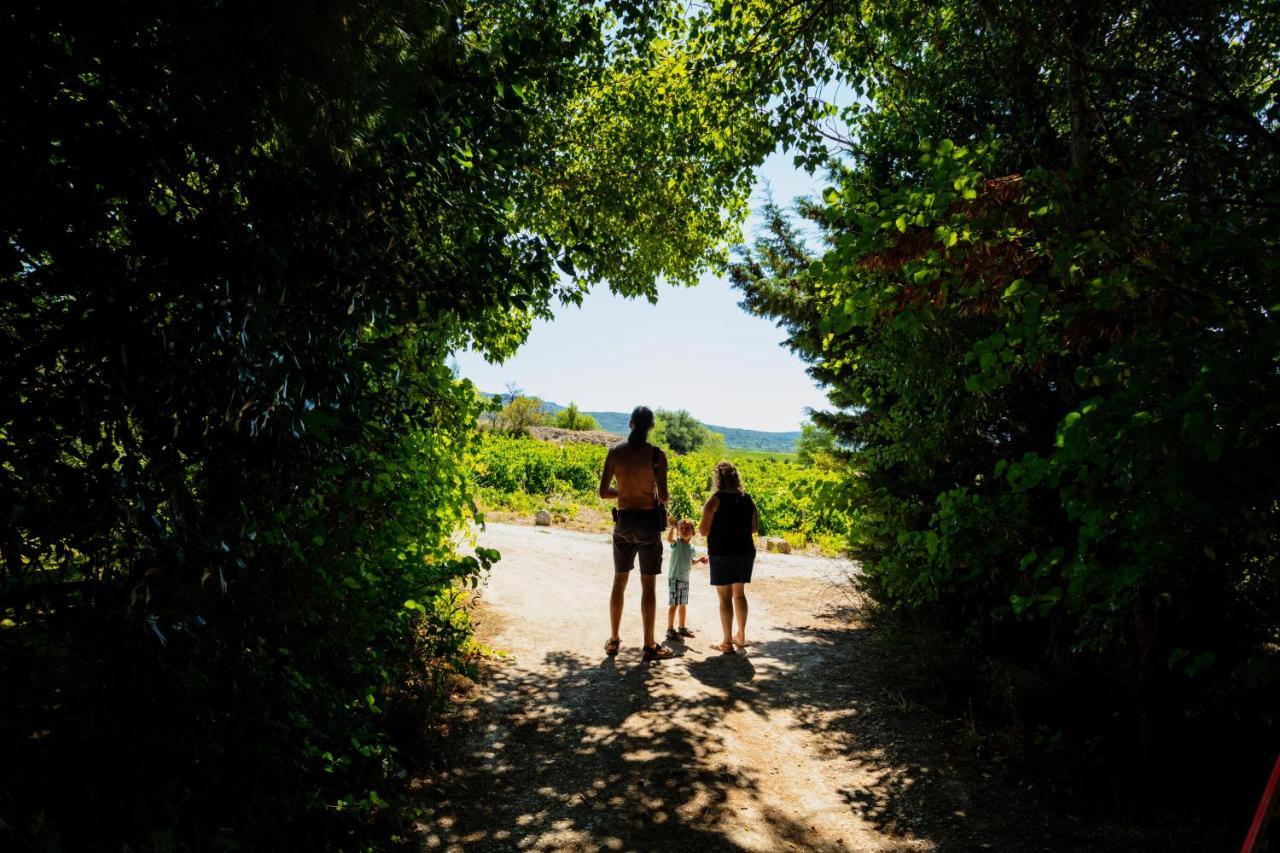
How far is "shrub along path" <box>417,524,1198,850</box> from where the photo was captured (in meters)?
3.59

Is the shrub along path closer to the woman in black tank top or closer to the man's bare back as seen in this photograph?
the woman in black tank top

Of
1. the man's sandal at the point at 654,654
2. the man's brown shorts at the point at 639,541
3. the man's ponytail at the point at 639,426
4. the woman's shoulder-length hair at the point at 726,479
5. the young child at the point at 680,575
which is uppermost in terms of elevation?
the man's ponytail at the point at 639,426

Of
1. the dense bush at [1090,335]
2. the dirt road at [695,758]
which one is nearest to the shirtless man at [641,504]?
the dirt road at [695,758]

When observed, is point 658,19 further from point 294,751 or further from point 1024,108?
point 294,751

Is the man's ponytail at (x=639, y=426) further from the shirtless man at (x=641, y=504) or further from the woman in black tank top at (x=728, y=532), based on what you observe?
the woman in black tank top at (x=728, y=532)

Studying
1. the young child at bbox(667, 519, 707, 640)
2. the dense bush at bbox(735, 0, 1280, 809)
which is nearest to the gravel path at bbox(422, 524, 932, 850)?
the young child at bbox(667, 519, 707, 640)

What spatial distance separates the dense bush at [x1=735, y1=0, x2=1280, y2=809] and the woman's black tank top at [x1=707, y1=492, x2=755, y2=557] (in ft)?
4.66

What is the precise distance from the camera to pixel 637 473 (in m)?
5.98

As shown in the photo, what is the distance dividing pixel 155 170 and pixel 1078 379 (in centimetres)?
324

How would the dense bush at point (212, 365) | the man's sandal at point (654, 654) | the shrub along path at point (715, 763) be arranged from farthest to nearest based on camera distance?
1. the man's sandal at point (654, 654)
2. the shrub along path at point (715, 763)
3. the dense bush at point (212, 365)

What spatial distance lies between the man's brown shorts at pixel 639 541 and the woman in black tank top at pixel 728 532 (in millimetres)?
577

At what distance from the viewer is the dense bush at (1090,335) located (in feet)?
7.60

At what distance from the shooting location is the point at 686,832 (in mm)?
3545

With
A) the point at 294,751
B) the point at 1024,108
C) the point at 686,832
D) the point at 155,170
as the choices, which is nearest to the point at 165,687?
the point at 294,751
